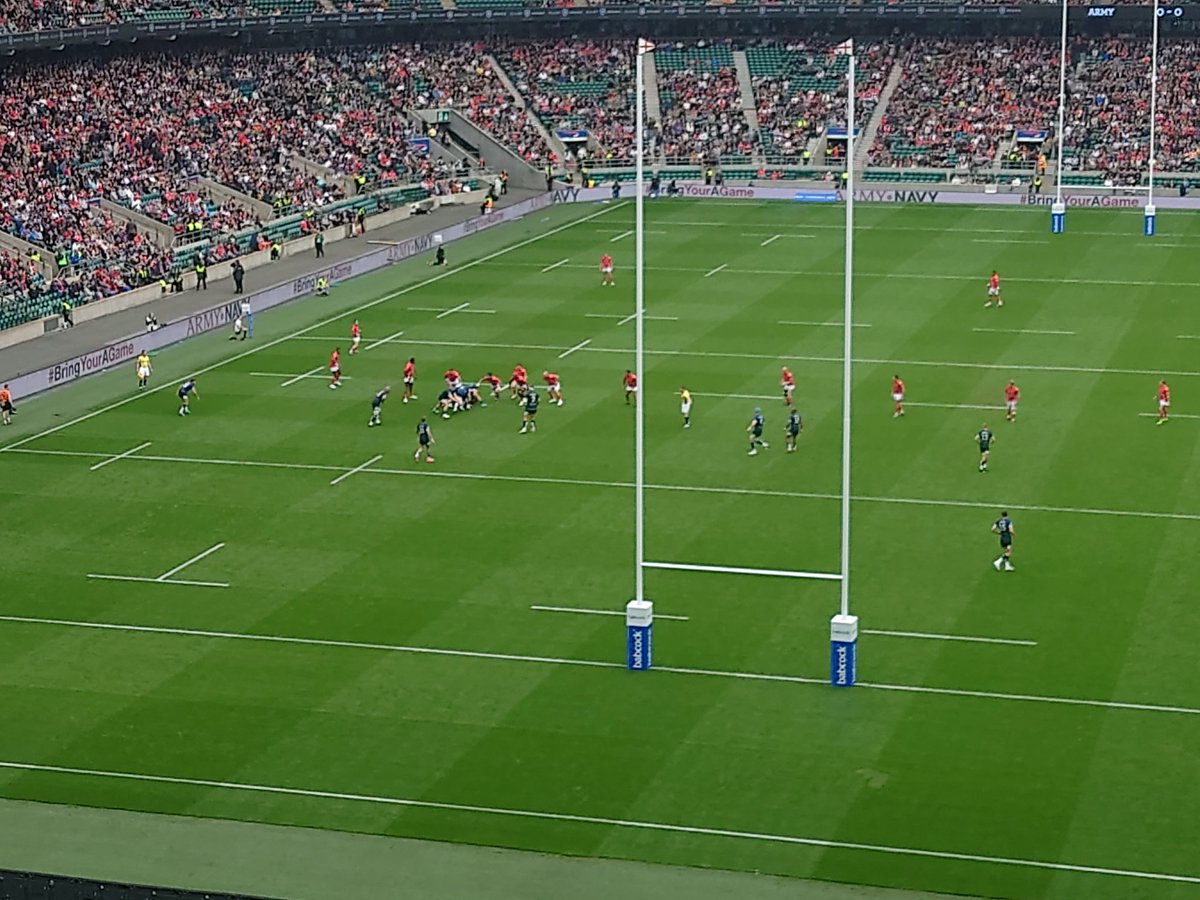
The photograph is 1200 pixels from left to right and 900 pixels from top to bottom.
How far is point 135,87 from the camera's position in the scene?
91.3 meters

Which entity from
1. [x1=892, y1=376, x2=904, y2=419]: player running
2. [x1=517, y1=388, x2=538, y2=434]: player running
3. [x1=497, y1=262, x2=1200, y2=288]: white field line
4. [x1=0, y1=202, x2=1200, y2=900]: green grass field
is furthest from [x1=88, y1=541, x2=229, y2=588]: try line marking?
[x1=497, y1=262, x2=1200, y2=288]: white field line

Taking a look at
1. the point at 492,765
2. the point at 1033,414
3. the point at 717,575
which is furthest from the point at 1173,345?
the point at 492,765

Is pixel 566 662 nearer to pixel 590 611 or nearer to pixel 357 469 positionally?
pixel 590 611

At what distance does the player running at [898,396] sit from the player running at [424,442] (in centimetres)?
1173

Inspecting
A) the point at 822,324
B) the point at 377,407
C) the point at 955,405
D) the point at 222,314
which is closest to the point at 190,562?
the point at 377,407

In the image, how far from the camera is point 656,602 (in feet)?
131

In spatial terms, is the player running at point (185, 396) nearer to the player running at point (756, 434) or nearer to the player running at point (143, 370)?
the player running at point (143, 370)

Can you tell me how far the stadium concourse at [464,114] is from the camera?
8038 centimetres

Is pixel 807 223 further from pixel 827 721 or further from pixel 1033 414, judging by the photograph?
pixel 827 721

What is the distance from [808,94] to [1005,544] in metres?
69.8

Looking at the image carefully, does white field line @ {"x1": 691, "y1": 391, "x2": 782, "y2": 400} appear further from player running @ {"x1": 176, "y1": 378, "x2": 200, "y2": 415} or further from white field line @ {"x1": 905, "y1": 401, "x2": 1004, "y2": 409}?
player running @ {"x1": 176, "y1": 378, "x2": 200, "y2": 415}

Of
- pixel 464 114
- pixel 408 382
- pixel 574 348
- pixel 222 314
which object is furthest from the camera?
pixel 464 114

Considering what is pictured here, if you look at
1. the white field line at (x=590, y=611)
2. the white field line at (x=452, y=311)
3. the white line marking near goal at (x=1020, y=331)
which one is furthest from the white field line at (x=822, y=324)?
the white field line at (x=590, y=611)

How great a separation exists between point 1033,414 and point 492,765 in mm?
25610
